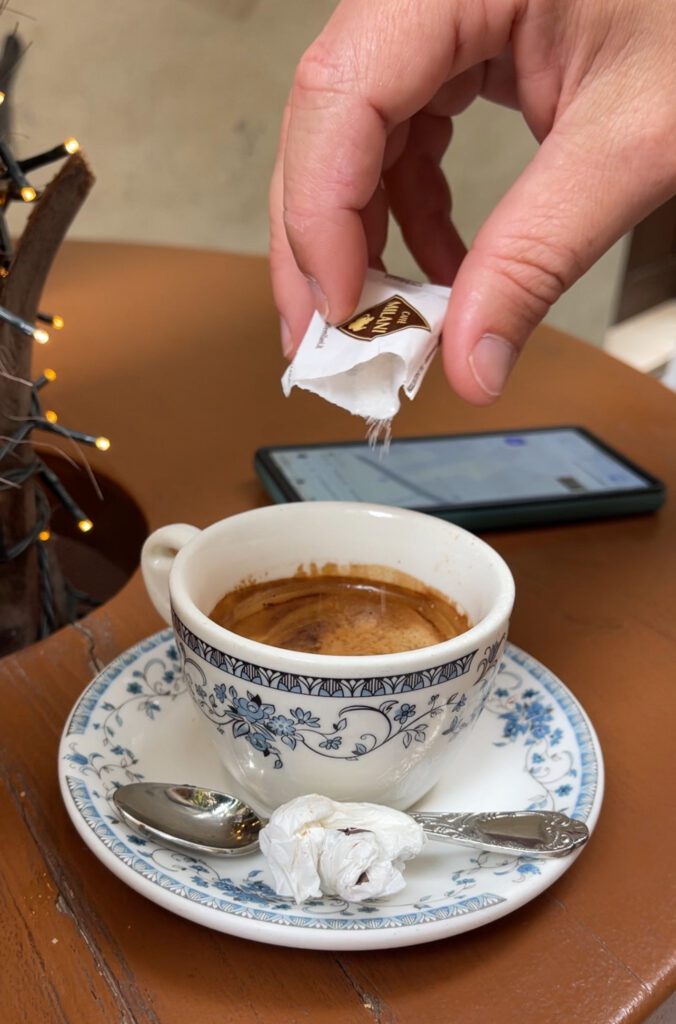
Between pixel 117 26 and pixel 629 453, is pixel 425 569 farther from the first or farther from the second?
pixel 117 26

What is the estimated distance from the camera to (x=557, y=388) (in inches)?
Result: 43.0

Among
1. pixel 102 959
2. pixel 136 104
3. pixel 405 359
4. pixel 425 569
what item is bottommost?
pixel 102 959

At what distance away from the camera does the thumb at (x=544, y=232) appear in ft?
1.97

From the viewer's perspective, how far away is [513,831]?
50 cm

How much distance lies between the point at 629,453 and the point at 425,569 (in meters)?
0.41

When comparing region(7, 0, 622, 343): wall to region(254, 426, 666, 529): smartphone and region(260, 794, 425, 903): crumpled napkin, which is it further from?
region(260, 794, 425, 903): crumpled napkin

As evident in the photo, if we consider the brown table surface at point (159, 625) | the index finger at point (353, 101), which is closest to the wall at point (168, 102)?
the brown table surface at point (159, 625)

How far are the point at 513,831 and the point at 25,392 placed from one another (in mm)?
390

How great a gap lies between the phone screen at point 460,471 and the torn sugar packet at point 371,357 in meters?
0.21

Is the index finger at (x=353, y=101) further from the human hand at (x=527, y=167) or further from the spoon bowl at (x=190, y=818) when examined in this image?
the spoon bowl at (x=190, y=818)

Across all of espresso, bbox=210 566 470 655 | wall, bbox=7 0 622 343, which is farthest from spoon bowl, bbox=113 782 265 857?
wall, bbox=7 0 622 343

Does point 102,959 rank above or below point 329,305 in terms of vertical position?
below

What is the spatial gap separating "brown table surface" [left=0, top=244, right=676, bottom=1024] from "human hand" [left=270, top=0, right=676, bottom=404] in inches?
8.3

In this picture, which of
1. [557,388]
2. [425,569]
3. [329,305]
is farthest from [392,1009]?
[557,388]
